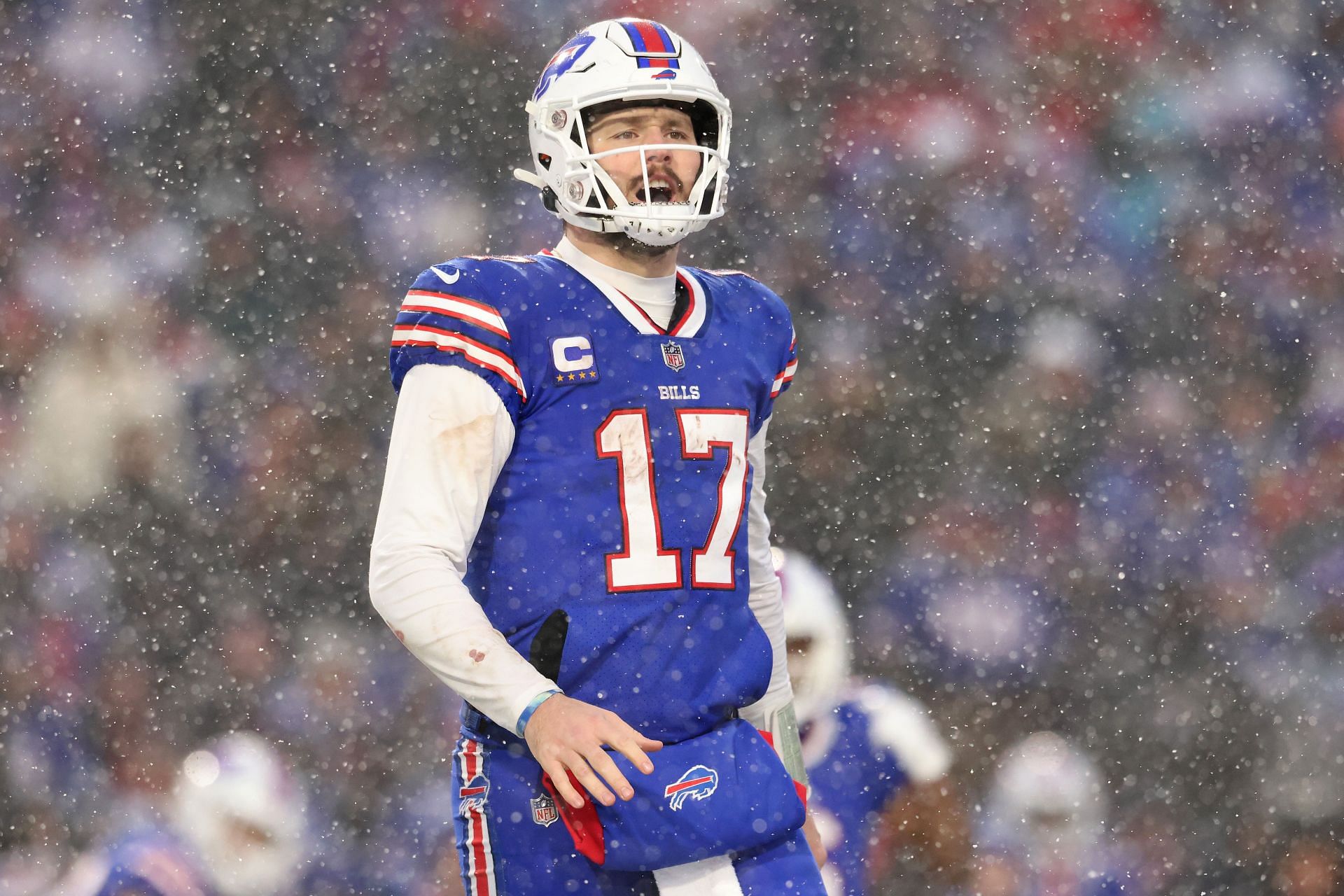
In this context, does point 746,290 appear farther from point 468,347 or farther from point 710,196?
point 468,347

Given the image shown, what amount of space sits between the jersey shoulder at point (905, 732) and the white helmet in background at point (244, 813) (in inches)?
51.0

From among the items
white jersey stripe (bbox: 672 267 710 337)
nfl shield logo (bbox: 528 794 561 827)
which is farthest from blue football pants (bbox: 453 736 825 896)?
white jersey stripe (bbox: 672 267 710 337)

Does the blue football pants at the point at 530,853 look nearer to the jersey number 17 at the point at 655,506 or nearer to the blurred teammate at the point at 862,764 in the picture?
the jersey number 17 at the point at 655,506

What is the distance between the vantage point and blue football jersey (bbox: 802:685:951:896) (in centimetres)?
338

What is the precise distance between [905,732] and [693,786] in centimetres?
210

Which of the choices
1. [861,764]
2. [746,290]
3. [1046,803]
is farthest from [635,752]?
[1046,803]

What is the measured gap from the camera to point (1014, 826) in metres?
3.42

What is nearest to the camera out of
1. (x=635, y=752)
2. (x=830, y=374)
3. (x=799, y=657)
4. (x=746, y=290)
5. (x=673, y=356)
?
(x=635, y=752)

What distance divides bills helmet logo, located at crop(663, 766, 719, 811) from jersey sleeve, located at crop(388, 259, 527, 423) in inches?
15.4

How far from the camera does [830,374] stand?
141 inches

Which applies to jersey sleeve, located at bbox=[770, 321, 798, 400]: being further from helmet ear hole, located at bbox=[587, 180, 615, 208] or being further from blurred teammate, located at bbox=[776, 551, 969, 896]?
blurred teammate, located at bbox=[776, 551, 969, 896]

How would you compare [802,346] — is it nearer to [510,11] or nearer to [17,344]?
[510,11]

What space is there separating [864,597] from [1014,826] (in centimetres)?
60

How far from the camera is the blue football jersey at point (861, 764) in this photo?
3381 mm
